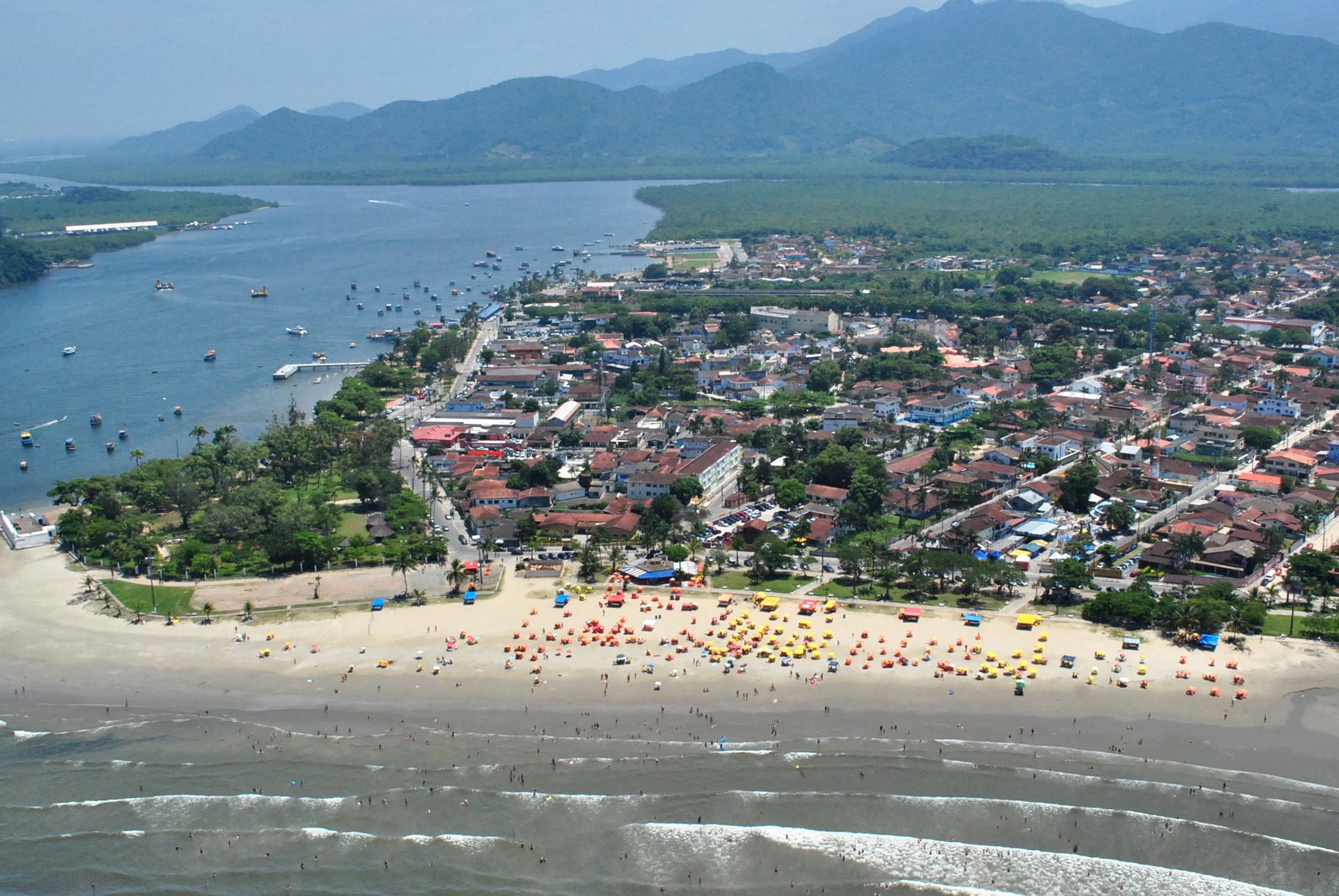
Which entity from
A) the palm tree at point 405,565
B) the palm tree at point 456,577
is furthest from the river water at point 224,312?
the palm tree at point 456,577

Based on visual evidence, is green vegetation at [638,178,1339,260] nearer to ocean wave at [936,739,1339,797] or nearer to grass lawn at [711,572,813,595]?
grass lawn at [711,572,813,595]

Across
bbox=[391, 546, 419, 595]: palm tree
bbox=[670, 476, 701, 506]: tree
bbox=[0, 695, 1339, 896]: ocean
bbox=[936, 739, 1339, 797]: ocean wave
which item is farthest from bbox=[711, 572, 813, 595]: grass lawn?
bbox=[936, 739, 1339, 797]: ocean wave

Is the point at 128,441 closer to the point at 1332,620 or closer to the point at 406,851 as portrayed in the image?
the point at 406,851

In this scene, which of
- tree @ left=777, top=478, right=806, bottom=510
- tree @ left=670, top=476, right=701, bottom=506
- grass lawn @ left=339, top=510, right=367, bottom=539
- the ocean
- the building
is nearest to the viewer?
the ocean

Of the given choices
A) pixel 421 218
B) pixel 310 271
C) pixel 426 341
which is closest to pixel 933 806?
pixel 426 341

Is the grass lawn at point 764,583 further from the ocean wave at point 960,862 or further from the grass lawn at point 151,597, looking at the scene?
the grass lawn at point 151,597

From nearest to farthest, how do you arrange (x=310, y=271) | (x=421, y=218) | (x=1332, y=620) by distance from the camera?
(x=1332, y=620)
(x=310, y=271)
(x=421, y=218)

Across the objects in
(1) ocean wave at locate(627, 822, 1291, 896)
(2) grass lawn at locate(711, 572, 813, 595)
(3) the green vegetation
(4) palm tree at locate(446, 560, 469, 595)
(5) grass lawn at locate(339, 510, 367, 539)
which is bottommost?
(1) ocean wave at locate(627, 822, 1291, 896)
